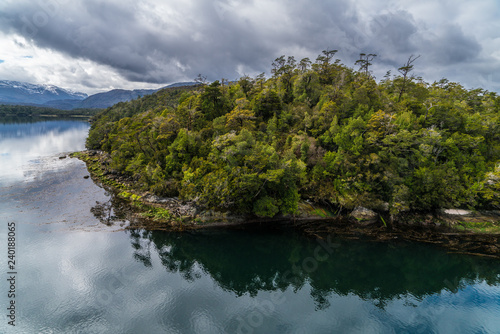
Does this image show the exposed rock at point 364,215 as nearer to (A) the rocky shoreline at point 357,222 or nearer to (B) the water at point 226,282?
(A) the rocky shoreline at point 357,222

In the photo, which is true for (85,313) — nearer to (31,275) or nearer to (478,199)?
(31,275)

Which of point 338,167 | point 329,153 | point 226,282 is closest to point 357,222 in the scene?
point 338,167

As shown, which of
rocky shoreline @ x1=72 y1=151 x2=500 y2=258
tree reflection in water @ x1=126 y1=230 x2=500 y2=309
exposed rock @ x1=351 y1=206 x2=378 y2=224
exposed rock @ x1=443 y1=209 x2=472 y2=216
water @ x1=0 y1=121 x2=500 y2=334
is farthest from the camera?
exposed rock @ x1=351 y1=206 x2=378 y2=224

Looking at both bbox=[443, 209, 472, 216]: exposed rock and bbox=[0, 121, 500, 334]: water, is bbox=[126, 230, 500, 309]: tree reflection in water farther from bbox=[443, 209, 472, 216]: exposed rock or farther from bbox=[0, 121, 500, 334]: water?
bbox=[443, 209, 472, 216]: exposed rock

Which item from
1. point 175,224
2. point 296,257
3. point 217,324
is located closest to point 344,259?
point 296,257

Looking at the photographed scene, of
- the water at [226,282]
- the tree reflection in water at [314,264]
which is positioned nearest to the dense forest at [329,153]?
the tree reflection in water at [314,264]

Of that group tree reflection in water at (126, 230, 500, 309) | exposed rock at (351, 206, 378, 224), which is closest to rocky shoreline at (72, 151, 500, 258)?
exposed rock at (351, 206, 378, 224)
